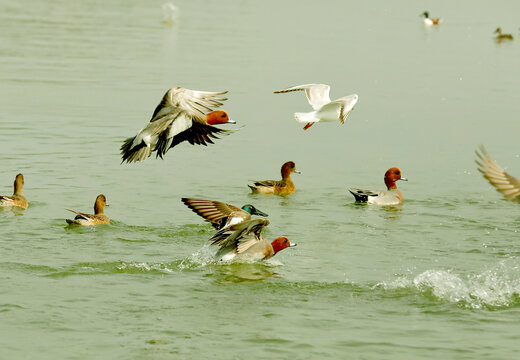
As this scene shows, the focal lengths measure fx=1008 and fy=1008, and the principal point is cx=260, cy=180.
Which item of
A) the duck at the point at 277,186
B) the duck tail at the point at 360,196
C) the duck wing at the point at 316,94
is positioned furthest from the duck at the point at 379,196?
the duck wing at the point at 316,94

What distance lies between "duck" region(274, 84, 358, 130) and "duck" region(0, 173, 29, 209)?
3644mm

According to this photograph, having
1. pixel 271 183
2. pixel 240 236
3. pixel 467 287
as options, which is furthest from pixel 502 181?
pixel 271 183

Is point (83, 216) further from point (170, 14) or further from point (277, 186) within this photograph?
point (170, 14)

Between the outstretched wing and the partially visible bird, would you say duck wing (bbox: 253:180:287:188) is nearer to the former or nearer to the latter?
the outstretched wing

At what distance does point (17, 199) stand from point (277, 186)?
390 centimetres

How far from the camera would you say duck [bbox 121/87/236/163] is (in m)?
11.0

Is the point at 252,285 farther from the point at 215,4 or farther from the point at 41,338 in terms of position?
the point at 215,4

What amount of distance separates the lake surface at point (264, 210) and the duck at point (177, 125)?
1256 mm

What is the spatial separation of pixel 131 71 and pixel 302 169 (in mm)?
11142

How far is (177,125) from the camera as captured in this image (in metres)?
11.0

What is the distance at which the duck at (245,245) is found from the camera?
11.2 meters

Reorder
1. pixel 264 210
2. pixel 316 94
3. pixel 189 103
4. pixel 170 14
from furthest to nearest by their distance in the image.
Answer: pixel 170 14
pixel 264 210
pixel 316 94
pixel 189 103

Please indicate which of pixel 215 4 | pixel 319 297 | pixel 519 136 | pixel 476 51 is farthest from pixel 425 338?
pixel 215 4

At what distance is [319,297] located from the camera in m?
10.2
